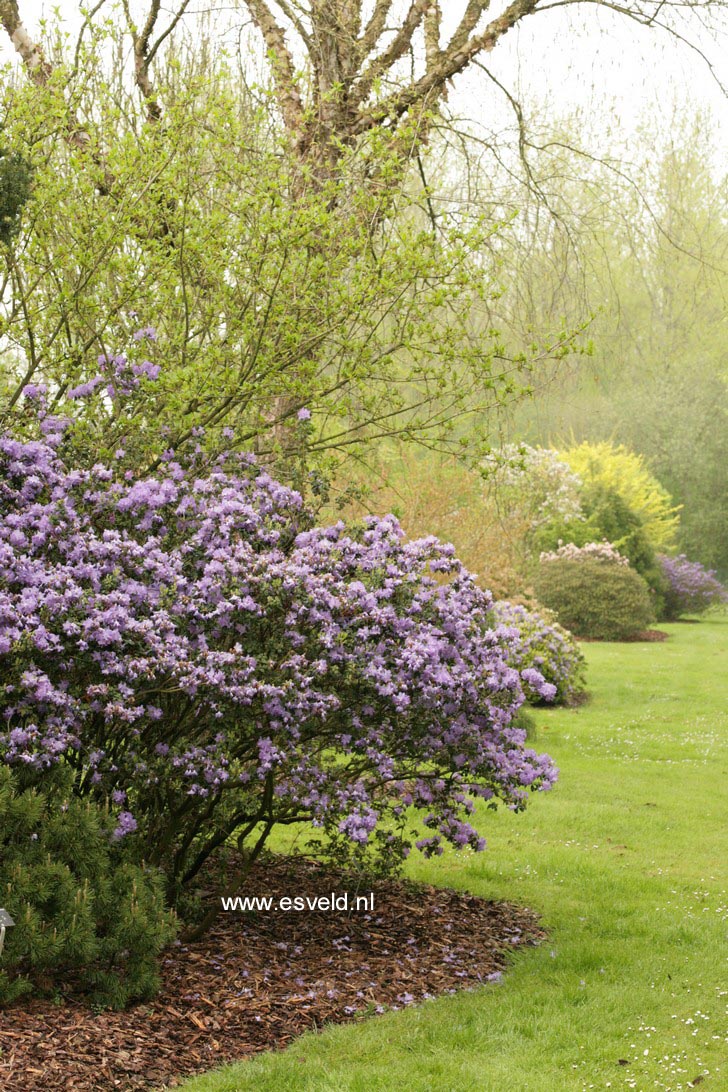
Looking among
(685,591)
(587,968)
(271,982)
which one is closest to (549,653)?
(587,968)

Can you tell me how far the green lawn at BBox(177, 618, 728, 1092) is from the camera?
415 cm

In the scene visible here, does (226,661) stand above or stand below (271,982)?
above

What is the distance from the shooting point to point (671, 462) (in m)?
33.8

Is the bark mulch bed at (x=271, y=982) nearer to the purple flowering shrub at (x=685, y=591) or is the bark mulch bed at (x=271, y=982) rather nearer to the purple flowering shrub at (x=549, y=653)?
the purple flowering shrub at (x=549, y=653)

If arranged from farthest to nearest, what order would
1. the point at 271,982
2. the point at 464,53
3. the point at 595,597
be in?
1. the point at 595,597
2. the point at 464,53
3. the point at 271,982

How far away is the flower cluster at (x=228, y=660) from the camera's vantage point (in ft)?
14.7

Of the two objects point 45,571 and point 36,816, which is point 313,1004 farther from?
point 45,571

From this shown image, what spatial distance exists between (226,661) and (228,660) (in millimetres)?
13

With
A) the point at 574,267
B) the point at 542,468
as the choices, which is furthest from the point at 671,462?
the point at 574,267

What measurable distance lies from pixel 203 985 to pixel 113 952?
484 mm

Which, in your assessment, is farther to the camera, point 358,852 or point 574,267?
point 574,267

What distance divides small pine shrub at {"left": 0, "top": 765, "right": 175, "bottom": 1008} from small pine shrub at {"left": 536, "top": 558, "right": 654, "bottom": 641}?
1760 cm

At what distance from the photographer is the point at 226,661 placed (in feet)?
14.8

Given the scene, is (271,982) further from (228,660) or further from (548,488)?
(548,488)
